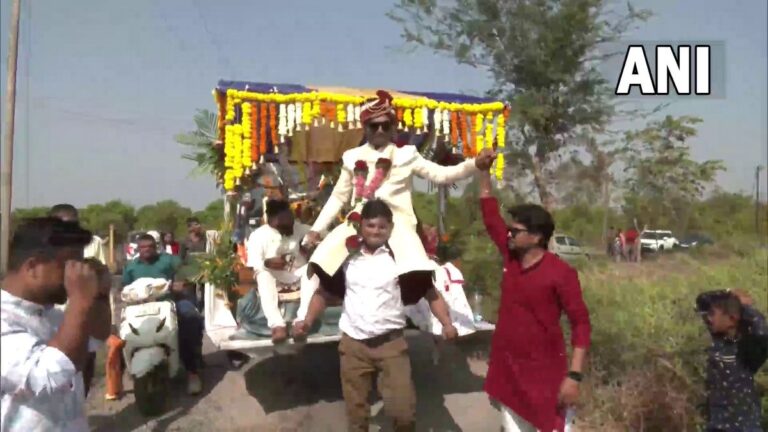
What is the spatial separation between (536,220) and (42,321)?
2218 millimetres

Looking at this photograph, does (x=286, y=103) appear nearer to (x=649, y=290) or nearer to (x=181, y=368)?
(x=181, y=368)

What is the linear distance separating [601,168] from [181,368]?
16148 mm

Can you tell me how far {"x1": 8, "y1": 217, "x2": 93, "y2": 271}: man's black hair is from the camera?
1.99 metres

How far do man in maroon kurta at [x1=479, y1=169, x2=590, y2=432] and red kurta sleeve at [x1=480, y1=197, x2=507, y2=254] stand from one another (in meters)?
0.12

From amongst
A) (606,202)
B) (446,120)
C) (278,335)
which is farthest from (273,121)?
(606,202)

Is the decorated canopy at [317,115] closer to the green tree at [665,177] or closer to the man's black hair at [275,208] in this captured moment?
the man's black hair at [275,208]

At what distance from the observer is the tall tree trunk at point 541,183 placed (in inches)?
675

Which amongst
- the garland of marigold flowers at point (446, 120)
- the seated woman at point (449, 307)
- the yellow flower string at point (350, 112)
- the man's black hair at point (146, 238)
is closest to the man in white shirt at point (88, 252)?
the man's black hair at point (146, 238)

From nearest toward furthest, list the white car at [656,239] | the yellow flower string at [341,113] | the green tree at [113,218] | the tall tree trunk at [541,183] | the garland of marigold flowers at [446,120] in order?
the green tree at [113,218]
the yellow flower string at [341,113]
the garland of marigold flowers at [446,120]
the tall tree trunk at [541,183]
the white car at [656,239]

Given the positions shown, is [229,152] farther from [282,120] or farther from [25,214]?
[25,214]

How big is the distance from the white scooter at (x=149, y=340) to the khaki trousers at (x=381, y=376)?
5.56ft

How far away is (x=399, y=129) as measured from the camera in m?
6.22

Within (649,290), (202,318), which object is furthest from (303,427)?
(649,290)

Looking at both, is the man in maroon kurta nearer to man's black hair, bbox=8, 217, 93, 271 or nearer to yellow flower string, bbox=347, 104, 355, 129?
man's black hair, bbox=8, 217, 93, 271
